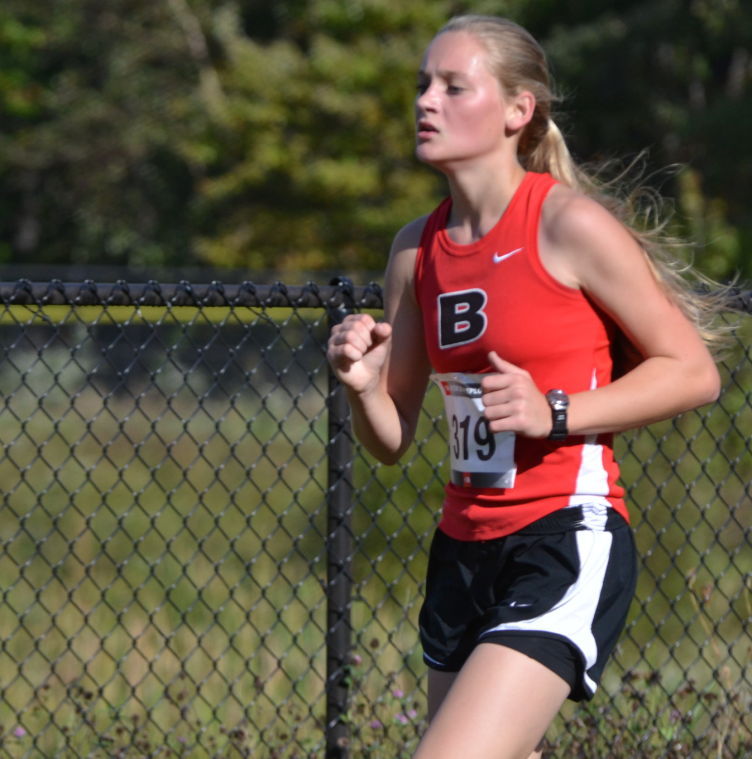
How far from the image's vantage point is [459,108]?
262 centimetres

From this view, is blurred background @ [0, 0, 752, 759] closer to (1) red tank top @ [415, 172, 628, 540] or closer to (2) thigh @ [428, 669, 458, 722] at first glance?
(1) red tank top @ [415, 172, 628, 540]

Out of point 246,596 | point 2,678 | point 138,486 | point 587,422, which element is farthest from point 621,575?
point 138,486

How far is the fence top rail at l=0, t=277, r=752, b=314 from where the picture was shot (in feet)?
10.8

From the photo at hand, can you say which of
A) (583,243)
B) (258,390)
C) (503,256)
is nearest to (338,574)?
(503,256)

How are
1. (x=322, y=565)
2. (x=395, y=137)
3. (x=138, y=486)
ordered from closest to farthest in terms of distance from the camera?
(x=322, y=565), (x=138, y=486), (x=395, y=137)

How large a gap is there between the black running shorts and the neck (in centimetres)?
59

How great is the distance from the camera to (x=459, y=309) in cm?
262

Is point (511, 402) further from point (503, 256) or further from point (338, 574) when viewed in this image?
point (338, 574)

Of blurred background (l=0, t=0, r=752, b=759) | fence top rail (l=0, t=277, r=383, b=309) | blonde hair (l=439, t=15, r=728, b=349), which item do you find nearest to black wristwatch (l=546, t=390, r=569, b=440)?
blonde hair (l=439, t=15, r=728, b=349)

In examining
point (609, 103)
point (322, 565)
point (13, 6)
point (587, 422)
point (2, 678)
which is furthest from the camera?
point (13, 6)

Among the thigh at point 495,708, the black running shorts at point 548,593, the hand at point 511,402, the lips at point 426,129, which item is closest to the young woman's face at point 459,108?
the lips at point 426,129

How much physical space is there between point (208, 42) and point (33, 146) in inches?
159

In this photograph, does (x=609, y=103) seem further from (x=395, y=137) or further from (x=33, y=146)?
(x=33, y=146)

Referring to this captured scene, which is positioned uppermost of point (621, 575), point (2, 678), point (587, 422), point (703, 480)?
point (587, 422)
